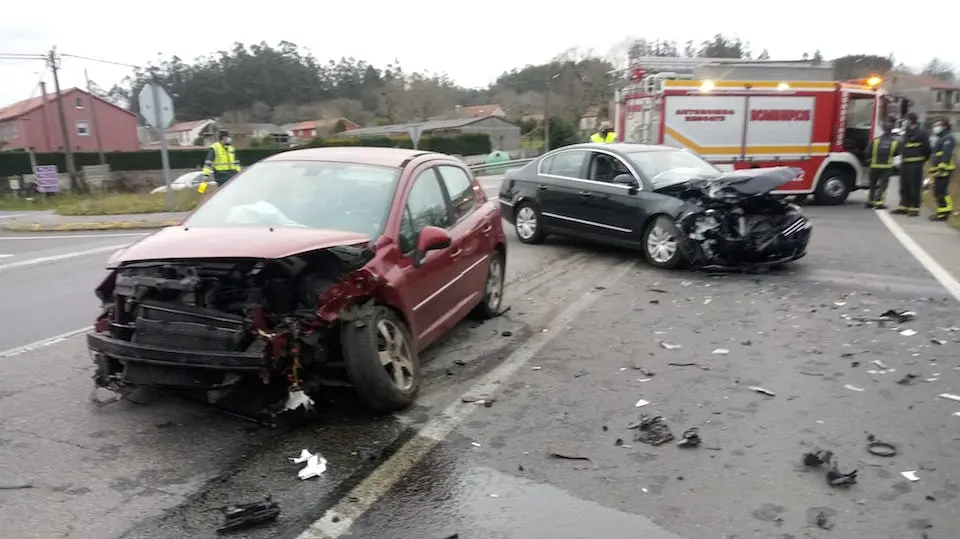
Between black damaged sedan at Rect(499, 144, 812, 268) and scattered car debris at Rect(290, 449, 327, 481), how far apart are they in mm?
6165

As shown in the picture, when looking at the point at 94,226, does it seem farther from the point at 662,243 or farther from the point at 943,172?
the point at 943,172

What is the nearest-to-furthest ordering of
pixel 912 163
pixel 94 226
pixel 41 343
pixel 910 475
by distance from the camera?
pixel 910 475 → pixel 41 343 → pixel 912 163 → pixel 94 226

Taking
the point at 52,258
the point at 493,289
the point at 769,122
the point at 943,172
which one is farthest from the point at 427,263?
the point at 769,122

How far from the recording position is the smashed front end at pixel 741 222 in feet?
28.0

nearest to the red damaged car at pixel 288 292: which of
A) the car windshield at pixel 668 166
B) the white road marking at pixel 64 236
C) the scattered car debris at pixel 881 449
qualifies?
the scattered car debris at pixel 881 449

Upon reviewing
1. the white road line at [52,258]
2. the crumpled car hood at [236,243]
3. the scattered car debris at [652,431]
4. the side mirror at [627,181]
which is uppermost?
the crumpled car hood at [236,243]

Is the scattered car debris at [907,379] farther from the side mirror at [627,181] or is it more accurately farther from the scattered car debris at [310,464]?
the side mirror at [627,181]

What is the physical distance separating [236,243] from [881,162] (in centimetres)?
1539

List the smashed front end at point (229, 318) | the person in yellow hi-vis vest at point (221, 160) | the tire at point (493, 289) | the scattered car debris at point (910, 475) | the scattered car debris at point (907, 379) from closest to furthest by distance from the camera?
the scattered car debris at point (910, 475) < the smashed front end at point (229, 318) < the scattered car debris at point (907, 379) < the tire at point (493, 289) < the person in yellow hi-vis vest at point (221, 160)

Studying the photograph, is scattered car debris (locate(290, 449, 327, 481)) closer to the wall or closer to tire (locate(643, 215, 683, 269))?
tire (locate(643, 215, 683, 269))

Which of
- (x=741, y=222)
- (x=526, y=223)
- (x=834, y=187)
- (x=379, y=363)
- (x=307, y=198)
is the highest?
(x=307, y=198)

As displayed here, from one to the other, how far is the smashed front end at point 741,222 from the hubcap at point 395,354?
522cm

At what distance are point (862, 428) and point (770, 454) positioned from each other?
0.76m

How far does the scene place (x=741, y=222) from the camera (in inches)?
341
